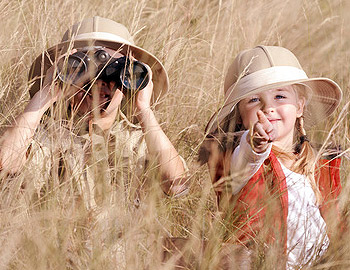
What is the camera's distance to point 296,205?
2.45 meters

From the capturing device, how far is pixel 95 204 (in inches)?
88.5

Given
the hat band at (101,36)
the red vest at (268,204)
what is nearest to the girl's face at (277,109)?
the red vest at (268,204)

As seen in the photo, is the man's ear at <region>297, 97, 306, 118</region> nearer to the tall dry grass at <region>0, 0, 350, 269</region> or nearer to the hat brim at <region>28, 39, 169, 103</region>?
the tall dry grass at <region>0, 0, 350, 269</region>

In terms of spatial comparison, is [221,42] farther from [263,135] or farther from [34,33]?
[263,135]

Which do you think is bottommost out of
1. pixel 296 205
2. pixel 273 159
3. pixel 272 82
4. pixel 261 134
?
pixel 296 205

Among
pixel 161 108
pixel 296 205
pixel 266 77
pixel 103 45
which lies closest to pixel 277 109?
pixel 266 77

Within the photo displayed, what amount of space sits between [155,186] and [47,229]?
1.24 ft

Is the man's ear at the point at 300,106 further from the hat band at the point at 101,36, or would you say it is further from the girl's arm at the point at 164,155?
the hat band at the point at 101,36

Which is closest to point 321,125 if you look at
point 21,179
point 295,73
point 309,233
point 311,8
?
point 295,73

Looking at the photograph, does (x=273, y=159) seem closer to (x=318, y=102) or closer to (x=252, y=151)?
(x=252, y=151)

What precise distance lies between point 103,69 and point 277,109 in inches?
29.0

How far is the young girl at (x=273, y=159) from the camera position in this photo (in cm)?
226

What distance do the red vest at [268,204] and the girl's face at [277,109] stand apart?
0.14 metres

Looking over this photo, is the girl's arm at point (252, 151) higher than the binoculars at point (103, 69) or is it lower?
lower
